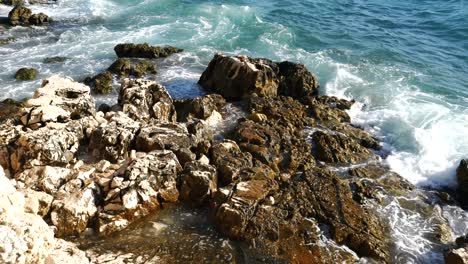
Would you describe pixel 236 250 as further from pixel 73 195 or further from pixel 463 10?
pixel 463 10

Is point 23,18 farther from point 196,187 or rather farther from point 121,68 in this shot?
point 196,187

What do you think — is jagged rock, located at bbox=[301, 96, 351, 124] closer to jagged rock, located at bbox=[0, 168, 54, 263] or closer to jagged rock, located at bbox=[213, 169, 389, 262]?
jagged rock, located at bbox=[213, 169, 389, 262]

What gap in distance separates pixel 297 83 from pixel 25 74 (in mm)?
15157

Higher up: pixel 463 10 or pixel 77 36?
pixel 463 10

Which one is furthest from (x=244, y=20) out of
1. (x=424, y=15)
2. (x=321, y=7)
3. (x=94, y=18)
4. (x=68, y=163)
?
(x=68, y=163)

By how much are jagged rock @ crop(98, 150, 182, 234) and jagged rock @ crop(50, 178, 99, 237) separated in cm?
41

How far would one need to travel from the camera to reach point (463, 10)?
36312 millimetres

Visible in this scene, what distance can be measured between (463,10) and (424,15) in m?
3.46

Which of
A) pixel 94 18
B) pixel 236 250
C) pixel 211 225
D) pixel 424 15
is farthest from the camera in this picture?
pixel 424 15

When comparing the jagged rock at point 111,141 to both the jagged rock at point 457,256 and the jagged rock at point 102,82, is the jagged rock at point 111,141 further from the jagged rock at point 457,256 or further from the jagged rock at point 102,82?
the jagged rock at point 457,256

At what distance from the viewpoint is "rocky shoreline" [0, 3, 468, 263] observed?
1178cm

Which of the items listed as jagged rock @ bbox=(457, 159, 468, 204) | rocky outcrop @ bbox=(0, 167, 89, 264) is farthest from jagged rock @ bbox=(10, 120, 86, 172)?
jagged rock @ bbox=(457, 159, 468, 204)

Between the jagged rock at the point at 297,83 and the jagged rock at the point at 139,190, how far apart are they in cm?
1078

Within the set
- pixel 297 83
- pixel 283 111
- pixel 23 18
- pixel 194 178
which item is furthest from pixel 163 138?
pixel 23 18
